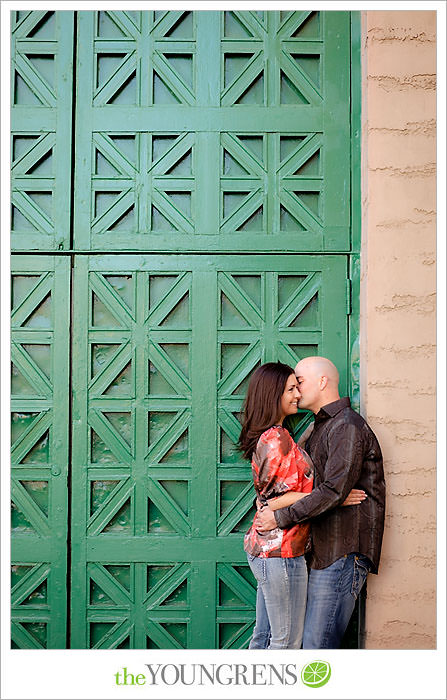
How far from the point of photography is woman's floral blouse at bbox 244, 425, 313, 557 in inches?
129

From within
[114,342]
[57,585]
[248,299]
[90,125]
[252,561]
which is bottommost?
[57,585]

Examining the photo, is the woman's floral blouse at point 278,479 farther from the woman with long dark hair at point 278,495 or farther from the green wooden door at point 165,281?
the green wooden door at point 165,281

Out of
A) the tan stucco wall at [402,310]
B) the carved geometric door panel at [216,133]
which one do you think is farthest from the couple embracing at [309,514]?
the carved geometric door panel at [216,133]

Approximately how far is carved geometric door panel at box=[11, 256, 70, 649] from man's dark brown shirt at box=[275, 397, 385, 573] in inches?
54.6

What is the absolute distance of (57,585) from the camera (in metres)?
3.88

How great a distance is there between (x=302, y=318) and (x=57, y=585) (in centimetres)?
207

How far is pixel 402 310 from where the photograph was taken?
3738 mm

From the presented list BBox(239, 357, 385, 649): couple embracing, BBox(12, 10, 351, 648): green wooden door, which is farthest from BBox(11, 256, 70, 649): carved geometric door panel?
BBox(239, 357, 385, 649): couple embracing

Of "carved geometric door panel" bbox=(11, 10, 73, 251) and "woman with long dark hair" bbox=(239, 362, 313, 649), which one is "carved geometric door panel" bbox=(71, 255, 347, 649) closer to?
"carved geometric door panel" bbox=(11, 10, 73, 251)

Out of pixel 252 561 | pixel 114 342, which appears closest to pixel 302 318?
pixel 114 342

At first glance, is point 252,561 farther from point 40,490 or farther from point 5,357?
point 5,357

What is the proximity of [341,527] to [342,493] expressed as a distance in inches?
9.3

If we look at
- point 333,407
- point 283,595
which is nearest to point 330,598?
point 283,595

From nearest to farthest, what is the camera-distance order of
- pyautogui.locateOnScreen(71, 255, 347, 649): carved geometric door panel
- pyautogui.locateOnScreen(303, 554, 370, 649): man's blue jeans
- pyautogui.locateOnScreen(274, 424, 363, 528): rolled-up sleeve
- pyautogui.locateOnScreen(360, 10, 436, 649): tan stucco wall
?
pyautogui.locateOnScreen(274, 424, 363, 528): rolled-up sleeve < pyautogui.locateOnScreen(303, 554, 370, 649): man's blue jeans < pyautogui.locateOnScreen(360, 10, 436, 649): tan stucco wall < pyautogui.locateOnScreen(71, 255, 347, 649): carved geometric door panel
